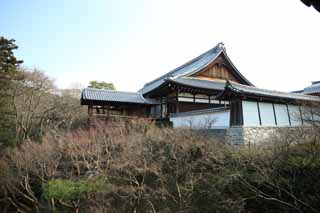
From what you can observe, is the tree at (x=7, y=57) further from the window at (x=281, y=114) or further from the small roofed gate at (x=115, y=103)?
the window at (x=281, y=114)

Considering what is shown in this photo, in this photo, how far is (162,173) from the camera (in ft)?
23.7

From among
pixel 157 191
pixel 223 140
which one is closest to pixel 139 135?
pixel 157 191

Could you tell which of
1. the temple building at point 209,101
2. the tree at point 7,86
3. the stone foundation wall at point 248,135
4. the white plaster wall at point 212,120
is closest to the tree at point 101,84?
the temple building at point 209,101

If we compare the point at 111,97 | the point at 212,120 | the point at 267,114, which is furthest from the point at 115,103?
the point at 267,114

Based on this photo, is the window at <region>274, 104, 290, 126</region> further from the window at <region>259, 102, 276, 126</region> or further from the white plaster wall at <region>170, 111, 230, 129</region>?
the white plaster wall at <region>170, 111, 230, 129</region>

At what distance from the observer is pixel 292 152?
5.46 metres

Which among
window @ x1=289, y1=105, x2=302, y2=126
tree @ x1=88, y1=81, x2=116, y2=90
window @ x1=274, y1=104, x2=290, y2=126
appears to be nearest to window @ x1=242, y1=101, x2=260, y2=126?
window @ x1=274, y1=104, x2=290, y2=126

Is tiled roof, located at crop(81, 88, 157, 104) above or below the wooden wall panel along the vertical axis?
below

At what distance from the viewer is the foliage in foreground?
16.7 ft

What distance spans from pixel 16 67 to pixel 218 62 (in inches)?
626

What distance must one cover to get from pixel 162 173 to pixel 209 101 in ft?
28.4

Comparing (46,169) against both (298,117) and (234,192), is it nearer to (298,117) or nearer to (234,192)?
(234,192)

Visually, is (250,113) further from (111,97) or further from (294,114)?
(111,97)

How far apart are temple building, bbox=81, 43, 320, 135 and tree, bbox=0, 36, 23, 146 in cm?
487
